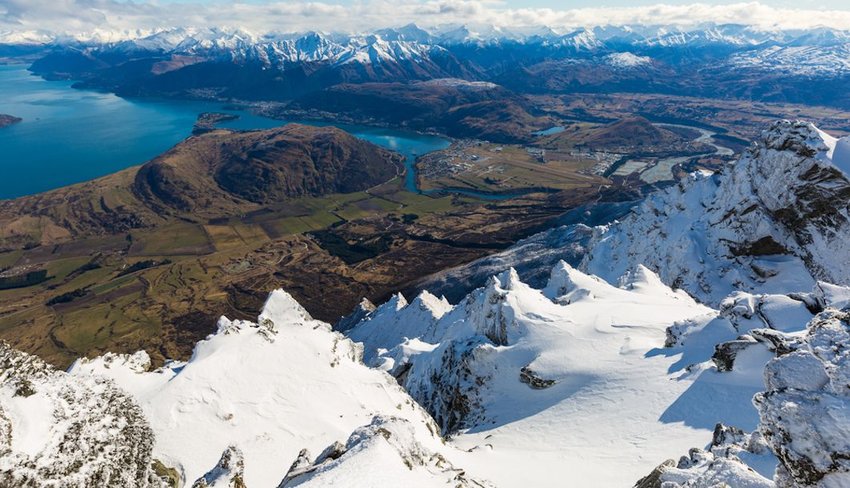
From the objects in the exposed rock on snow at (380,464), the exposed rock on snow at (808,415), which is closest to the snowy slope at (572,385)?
the exposed rock on snow at (380,464)

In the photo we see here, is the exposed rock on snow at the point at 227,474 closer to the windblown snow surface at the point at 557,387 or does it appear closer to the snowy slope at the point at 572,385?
the windblown snow surface at the point at 557,387

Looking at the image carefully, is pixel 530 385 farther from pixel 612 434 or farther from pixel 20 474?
pixel 20 474

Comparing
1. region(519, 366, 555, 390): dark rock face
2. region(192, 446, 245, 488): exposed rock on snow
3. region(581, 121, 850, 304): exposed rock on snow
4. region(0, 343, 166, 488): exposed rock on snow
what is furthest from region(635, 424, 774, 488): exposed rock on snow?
region(581, 121, 850, 304): exposed rock on snow

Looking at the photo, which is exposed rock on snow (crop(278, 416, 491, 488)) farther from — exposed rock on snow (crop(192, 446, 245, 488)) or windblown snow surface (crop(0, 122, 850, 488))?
exposed rock on snow (crop(192, 446, 245, 488))

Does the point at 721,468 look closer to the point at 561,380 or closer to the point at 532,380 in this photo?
the point at 561,380

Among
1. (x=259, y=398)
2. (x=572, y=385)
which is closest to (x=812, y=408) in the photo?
(x=572, y=385)
